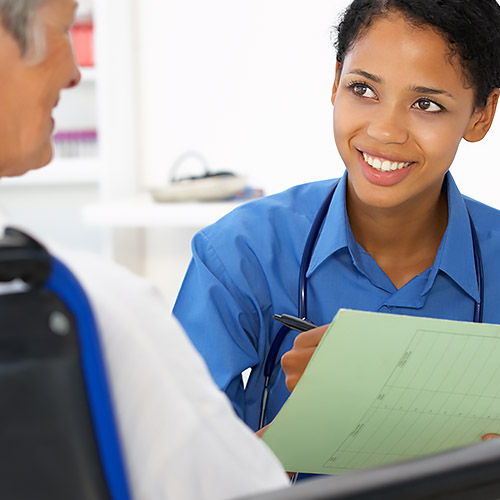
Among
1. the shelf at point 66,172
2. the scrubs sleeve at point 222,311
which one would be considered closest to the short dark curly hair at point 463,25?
the scrubs sleeve at point 222,311

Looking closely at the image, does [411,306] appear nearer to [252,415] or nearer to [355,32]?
[252,415]

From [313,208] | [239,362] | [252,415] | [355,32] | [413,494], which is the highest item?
[355,32]

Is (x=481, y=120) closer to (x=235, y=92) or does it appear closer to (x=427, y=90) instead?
(x=427, y=90)

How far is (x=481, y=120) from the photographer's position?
129cm

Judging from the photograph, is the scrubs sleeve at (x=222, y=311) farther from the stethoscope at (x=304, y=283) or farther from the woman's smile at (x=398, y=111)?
the woman's smile at (x=398, y=111)

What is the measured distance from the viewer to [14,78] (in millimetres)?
547

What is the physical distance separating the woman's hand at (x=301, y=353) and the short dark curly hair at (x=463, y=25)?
49 centimetres

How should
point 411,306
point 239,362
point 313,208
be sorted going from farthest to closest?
point 313,208 < point 411,306 < point 239,362

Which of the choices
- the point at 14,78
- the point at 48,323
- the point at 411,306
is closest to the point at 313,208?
the point at 411,306

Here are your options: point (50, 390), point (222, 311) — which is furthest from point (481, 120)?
point (50, 390)

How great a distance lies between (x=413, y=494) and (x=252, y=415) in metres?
0.78

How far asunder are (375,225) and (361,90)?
225mm

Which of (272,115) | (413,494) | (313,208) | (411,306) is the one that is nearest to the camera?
(413,494)

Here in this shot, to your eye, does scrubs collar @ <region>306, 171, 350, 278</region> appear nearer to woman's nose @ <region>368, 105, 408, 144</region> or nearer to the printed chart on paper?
woman's nose @ <region>368, 105, 408, 144</region>
